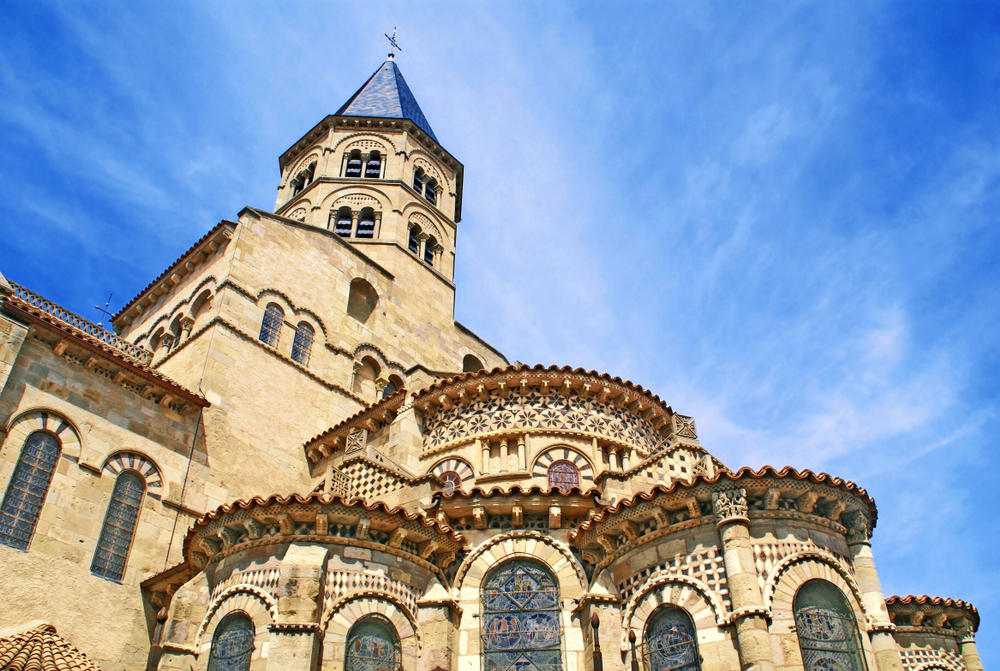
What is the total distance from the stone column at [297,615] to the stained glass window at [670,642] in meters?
4.35

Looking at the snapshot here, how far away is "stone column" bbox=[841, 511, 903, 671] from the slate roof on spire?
931 inches

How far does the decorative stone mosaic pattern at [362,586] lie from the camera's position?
1119 cm

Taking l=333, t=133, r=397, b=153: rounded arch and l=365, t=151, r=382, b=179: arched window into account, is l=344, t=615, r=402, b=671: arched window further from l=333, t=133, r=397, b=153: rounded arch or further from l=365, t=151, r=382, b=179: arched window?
l=333, t=133, r=397, b=153: rounded arch

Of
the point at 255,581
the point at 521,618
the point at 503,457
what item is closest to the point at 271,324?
the point at 503,457

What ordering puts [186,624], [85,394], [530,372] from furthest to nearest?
[530,372]
[85,394]
[186,624]

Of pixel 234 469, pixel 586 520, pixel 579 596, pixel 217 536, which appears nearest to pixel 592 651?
pixel 579 596

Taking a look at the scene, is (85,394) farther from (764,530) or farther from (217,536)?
(764,530)

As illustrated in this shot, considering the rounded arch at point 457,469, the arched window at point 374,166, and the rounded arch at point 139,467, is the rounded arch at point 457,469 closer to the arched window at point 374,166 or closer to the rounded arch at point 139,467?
the rounded arch at point 139,467

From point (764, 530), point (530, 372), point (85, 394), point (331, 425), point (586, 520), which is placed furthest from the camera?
point (331, 425)

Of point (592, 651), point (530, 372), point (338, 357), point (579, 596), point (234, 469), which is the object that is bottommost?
point (592, 651)

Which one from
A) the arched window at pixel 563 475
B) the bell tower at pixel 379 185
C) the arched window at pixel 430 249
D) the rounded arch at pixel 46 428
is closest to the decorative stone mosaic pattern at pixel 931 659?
the arched window at pixel 563 475

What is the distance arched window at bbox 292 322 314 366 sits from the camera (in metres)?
20.5

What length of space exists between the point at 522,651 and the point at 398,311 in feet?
47.5

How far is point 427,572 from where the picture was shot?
12.1 m
